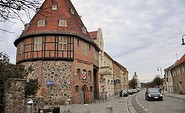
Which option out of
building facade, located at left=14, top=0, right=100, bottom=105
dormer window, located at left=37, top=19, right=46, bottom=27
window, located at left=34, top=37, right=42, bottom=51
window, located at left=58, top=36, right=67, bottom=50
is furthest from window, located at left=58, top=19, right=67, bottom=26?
window, located at left=34, top=37, right=42, bottom=51

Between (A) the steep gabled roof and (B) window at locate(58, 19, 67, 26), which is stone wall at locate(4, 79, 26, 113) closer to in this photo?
(A) the steep gabled roof

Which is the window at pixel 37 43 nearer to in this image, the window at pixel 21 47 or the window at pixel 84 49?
the window at pixel 21 47

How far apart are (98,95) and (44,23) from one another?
15295 mm

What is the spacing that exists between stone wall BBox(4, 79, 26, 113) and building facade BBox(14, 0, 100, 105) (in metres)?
14.6

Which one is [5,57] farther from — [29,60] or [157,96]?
[157,96]

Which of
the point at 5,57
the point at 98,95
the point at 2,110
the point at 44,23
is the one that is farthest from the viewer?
the point at 98,95

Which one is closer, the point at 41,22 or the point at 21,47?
the point at 41,22

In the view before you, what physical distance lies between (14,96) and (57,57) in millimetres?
15620

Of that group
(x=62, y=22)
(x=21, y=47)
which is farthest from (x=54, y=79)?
(x=62, y=22)

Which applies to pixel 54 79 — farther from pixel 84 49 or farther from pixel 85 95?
pixel 84 49

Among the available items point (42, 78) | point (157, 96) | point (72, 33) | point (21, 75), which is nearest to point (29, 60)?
point (42, 78)

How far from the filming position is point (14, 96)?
988 centimetres

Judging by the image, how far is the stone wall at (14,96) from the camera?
970 cm

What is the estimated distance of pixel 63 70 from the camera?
2561 cm
